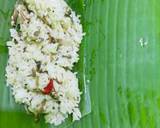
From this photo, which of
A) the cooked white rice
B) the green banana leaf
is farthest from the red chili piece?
the green banana leaf

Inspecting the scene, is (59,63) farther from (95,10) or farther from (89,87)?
(95,10)

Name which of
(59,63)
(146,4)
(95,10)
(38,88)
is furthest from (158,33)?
(38,88)

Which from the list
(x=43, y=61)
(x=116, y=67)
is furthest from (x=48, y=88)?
(x=116, y=67)

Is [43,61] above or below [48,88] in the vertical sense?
above

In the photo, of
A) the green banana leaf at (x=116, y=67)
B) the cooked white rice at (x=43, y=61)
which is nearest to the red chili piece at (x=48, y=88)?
the cooked white rice at (x=43, y=61)

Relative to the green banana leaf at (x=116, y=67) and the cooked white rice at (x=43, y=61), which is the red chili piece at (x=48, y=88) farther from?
the green banana leaf at (x=116, y=67)

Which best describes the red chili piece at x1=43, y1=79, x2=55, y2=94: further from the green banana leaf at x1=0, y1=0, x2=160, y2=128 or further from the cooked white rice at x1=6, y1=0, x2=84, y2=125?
the green banana leaf at x1=0, y1=0, x2=160, y2=128

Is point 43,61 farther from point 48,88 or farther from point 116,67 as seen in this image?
point 116,67
